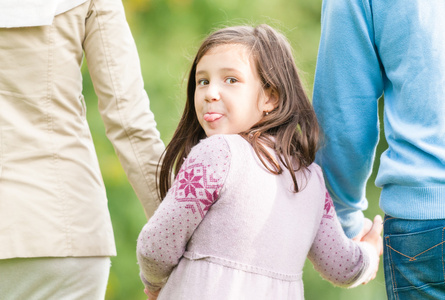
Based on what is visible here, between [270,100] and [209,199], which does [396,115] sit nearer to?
[270,100]

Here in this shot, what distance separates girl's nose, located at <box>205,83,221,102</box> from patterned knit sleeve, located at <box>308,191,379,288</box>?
37 cm

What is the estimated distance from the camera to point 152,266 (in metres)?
1.68

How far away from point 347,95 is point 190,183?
523mm

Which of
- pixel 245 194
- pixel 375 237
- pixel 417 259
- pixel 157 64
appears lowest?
pixel 157 64

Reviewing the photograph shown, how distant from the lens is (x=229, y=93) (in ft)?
5.82

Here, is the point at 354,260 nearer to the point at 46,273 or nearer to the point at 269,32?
the point at 269,32

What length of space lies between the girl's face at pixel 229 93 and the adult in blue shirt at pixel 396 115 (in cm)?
23

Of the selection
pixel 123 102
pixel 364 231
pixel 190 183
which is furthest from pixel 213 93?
pixel 364 231

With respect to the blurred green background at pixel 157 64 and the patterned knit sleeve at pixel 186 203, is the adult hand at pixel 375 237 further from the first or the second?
the blurred green background at pixel 157 64

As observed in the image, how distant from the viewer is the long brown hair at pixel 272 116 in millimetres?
1742

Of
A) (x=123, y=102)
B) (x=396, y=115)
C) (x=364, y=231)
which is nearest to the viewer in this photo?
(x=396, y=115)

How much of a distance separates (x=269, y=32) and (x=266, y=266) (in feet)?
2.09

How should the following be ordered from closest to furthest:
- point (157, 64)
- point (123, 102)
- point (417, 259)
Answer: point (417, 259), point (123, 102), point (157, 64)

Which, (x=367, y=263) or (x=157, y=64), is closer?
(x=367, y=263)
